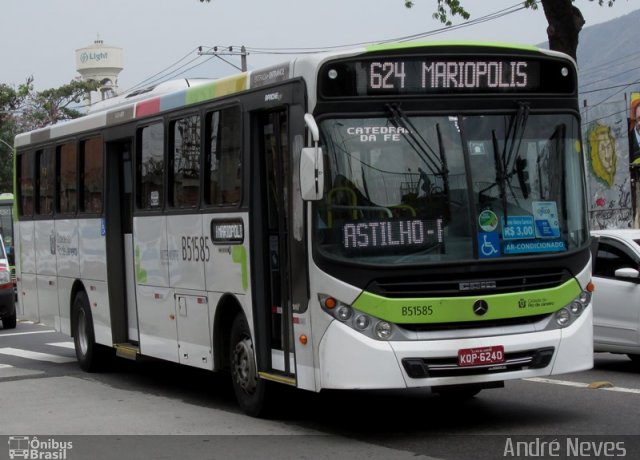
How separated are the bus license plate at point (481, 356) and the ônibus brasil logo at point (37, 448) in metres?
3.23

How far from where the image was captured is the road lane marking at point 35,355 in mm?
17703

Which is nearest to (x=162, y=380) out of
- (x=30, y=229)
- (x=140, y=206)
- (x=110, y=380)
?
(x=110, y=380)

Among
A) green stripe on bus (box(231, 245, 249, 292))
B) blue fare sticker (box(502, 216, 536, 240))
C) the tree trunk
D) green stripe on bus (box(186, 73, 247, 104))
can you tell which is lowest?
green stripe on bus (box(231, 245, 249, 292))

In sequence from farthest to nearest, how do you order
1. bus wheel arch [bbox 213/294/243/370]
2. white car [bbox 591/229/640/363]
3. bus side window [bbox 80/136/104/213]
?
bus side window [bbox 80/136/104/213]
white car [bbox 591/229/640/363]
bus wheel arch [bbox 213/294/243/370]

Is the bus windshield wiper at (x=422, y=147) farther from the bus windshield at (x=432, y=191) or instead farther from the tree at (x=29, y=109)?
the tree at (x=29, y=109)

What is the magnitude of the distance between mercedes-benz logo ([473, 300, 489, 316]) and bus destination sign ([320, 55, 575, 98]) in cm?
172

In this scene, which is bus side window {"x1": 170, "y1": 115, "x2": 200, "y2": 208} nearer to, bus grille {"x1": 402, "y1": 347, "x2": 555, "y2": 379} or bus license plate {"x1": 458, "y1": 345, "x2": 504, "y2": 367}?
bus grille {"x1": 402, "y1": 347, "x2": 555, "y2": 379}

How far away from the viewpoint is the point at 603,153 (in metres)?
47.7

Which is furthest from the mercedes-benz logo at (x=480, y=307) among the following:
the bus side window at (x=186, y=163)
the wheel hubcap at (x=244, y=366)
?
the bus side window at (x=186, y=163)

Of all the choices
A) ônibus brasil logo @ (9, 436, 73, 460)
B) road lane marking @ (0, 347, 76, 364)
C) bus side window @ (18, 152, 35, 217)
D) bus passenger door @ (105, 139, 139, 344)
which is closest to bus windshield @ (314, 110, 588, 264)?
ônibus brasil logo @ (9, 436, 73, 460)

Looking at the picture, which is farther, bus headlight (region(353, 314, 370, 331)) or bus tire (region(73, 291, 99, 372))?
bus tire (region(73, 291, 99, 372))

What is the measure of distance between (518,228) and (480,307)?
746 mm

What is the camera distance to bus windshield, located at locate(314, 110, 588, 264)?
9539 mm

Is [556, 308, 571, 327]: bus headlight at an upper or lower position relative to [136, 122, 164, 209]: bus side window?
lower
